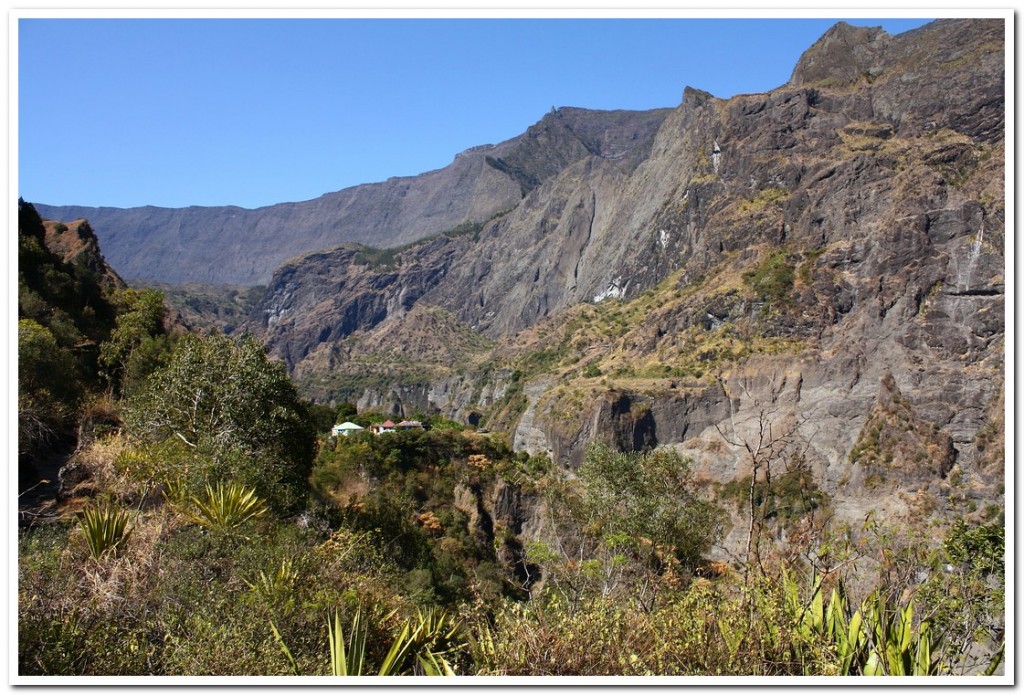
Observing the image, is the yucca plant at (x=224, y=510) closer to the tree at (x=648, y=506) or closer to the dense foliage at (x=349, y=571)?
the dense foliage at (x=349, y=571)

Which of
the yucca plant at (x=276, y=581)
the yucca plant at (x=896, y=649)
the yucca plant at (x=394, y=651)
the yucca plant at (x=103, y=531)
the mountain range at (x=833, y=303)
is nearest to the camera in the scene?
the yucca plant at (x=896, y=649)

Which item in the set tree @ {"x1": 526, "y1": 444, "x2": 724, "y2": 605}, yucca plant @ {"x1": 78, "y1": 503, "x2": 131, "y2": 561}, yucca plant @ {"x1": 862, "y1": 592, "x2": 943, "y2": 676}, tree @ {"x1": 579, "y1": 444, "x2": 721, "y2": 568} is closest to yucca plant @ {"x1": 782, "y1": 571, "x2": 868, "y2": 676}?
yucca plant @ {"x1": 862, "y1": 592, "x2": 943, "y2": 676}

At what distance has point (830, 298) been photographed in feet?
320

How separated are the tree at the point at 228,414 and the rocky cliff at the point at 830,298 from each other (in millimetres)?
42855

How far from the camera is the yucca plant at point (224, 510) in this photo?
50.9 ft

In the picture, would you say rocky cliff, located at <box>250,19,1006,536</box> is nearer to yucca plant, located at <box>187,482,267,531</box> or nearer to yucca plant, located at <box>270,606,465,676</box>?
yucca plant, located at <box>187,482,267,531</box>

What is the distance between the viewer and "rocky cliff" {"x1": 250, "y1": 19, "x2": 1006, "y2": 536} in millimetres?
82500

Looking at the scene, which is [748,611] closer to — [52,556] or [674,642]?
[674,642]

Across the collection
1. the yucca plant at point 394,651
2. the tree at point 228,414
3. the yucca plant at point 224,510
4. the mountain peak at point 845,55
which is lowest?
the yucca plant at point 394,651

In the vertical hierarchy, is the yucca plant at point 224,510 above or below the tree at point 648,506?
above

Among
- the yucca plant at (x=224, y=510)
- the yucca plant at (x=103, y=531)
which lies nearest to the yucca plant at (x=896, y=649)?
the yucca plant at (x=224, y=510)

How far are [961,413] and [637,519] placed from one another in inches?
2777

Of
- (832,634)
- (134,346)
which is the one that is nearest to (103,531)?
(832,634)

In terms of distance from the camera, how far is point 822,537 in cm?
1784
